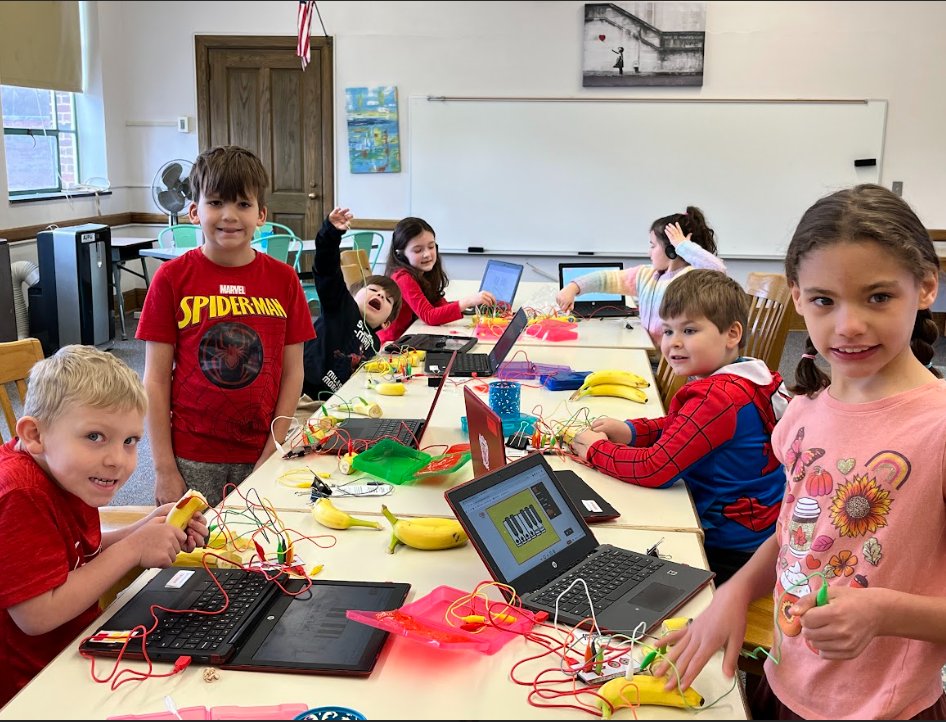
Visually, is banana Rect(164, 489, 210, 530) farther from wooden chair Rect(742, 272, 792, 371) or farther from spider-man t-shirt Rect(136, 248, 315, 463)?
wooden chair Rect(742, 272, 792, 371)

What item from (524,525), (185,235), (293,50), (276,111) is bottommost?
(524,525)

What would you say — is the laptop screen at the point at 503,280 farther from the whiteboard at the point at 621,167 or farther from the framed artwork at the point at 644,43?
the framed artwork at the point at 644,43

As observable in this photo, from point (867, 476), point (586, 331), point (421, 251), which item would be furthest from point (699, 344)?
point (421, 251)

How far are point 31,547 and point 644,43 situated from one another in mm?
6482

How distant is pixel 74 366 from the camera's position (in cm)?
139

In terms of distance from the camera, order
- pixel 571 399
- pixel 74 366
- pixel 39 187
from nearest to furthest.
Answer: pixel 74 366
pixel 571 399
pixel 39 187

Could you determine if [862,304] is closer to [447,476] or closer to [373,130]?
[447,476]

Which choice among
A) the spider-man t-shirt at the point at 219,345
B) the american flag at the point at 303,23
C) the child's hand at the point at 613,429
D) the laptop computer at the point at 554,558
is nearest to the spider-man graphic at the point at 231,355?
the spider-man t-shirt at the point at 219,345

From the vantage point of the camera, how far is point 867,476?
1.20 metres

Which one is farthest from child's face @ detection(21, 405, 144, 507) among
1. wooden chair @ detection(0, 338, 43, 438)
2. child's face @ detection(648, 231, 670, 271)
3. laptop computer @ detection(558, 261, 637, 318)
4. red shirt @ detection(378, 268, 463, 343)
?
laptop computer @ detection(558, 261, 637, 318)

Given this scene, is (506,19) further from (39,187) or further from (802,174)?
(39,187)

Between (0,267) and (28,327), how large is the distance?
0.95m

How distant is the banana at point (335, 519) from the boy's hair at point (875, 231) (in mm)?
914

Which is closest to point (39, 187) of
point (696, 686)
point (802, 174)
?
point (802, 174)
